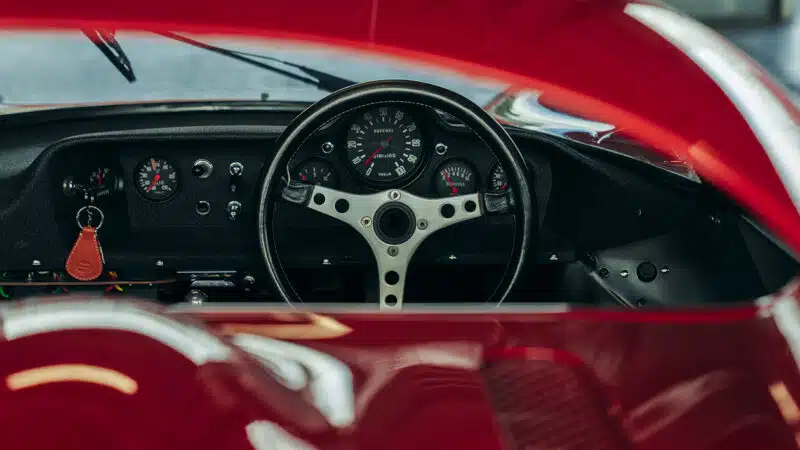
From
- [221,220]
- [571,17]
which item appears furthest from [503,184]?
[571,17]

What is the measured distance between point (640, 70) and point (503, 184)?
132cm

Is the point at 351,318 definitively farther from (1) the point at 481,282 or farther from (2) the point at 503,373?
(1) the point at 481,282

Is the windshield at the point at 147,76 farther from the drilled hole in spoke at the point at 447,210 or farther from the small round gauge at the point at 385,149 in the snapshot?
the drilled hole in spoke at the point at 447,210

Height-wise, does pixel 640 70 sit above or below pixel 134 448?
above

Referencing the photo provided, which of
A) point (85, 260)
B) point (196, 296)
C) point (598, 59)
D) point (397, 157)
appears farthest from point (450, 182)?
point (598, 59)

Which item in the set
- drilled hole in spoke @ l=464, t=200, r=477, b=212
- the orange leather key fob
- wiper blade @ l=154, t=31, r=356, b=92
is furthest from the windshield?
the orange leather key fob

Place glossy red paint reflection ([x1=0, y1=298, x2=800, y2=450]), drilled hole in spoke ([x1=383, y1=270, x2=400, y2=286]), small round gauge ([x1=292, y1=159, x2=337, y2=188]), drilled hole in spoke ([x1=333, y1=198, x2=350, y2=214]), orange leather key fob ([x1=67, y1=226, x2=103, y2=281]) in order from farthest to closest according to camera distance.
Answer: small round gauge ([x1=292, y1=159, x2=337, y2=188]) → orange leather key fob ([x1=67, y1=226, x2=103, y2=281]) → drilled hole in spoke ([x1=333, y1=198, x2=350, y2=214]) → drilled hole in spoke ([x1=383, y1=270, x2=400, y2=286]) → glossy red paint reflection ([x1=0, y1=298, x2=800, y2=450])

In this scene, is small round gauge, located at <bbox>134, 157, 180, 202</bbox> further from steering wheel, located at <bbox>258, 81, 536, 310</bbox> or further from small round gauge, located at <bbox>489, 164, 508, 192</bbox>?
small round gauge, located at <bbox>489, 164, 508, 192</bbox>

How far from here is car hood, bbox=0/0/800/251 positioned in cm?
133

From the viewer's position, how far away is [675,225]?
231cm

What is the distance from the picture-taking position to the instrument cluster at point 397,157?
257cm

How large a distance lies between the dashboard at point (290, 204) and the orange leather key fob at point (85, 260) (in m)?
0.25

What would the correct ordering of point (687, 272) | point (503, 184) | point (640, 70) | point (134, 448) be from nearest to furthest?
point (134, 448)
point (640, 70)
point (687, 272)
point (503, 184)

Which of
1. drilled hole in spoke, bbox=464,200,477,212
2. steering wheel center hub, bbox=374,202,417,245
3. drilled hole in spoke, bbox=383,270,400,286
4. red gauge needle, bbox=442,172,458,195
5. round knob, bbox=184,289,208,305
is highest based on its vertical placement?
red gauge needle, bbox=442,172,458,195
